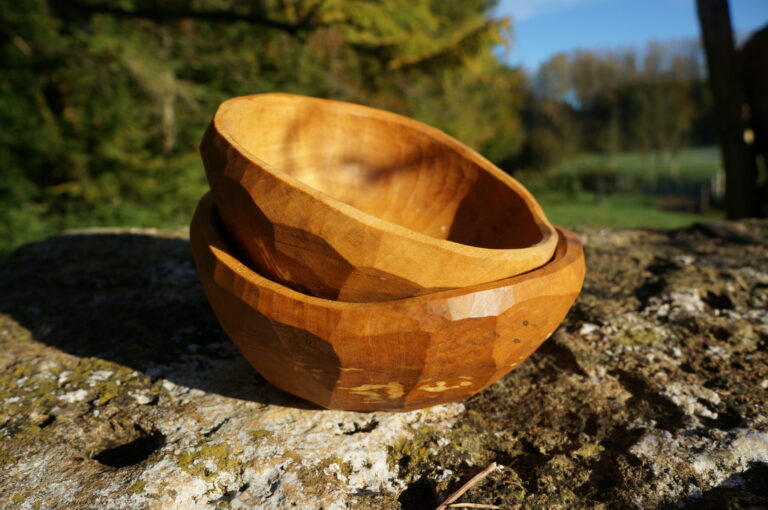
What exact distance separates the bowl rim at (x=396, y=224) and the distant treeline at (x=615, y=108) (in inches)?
716

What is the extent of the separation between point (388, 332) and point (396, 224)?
557 mm

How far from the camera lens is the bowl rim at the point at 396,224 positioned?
123 centimetres

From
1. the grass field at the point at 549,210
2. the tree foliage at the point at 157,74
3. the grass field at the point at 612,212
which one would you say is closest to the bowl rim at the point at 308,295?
the grass field at the point at 549,210

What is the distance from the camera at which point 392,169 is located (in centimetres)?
221

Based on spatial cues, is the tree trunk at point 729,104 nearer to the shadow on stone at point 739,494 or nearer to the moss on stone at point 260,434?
the shadow on stone at point 739,494

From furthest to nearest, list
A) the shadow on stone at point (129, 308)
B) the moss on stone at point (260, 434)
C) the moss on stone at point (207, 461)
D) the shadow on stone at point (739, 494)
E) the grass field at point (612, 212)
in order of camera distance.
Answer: the grass field at point (612, 212)
the shadow on stone at point (129, 308)
the moss on stone at point (260, 434)
the moss on stone at point (207, 461)
the shadow on stone at point (739, 494)

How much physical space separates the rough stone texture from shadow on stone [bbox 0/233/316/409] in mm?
10

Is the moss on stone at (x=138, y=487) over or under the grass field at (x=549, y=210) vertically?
over

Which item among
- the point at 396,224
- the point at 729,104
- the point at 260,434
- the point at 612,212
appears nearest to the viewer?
the point at 260,434

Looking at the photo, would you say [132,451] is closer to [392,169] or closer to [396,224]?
[396,224]

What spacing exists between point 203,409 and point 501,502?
852 mm

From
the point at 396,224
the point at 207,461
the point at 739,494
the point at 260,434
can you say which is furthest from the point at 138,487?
the point at 739,494

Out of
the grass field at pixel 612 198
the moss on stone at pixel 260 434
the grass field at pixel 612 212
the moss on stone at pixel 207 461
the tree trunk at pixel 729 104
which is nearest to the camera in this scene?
the moss on stone at pixel 207 461

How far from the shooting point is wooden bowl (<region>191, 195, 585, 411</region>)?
1.23 m
